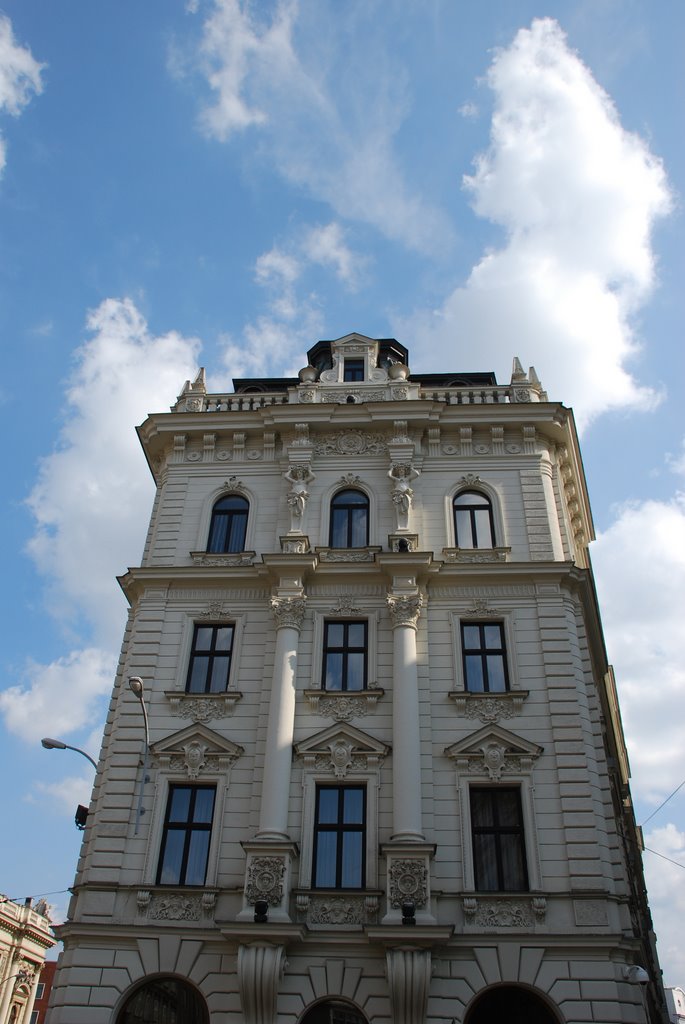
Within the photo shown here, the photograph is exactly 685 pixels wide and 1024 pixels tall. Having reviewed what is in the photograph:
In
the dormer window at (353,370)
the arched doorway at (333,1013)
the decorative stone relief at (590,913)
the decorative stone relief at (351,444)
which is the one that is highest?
the dormer window at (353,370)

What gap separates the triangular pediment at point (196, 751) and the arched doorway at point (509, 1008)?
26.2 feet

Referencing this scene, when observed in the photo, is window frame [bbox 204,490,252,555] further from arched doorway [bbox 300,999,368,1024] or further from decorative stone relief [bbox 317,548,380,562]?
arched doorway [bbox 300,999,368,1024]

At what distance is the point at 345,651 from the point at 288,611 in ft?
6.38

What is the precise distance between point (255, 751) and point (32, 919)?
42.0m

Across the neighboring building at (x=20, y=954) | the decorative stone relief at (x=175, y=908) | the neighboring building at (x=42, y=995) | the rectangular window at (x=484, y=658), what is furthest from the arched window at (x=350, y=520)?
the neighboring building at (x=42, y=995)

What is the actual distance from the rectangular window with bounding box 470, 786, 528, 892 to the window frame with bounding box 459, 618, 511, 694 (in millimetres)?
2687

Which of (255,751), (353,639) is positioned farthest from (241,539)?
(255,751)

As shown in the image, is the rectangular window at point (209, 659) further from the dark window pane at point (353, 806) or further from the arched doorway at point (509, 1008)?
the arched doorway at point (509, 1008)

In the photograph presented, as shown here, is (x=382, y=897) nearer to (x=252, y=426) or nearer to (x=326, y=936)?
(x=326, y=936)

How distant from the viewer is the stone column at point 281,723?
2000cm

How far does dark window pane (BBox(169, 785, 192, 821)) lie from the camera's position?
2105 centimetres

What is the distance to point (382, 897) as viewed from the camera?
19047 mm

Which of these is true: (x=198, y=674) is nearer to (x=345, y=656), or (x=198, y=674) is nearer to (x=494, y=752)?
(x=345, y=656)

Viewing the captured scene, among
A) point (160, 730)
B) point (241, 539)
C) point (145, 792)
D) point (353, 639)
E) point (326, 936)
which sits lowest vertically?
point (326, 936)
